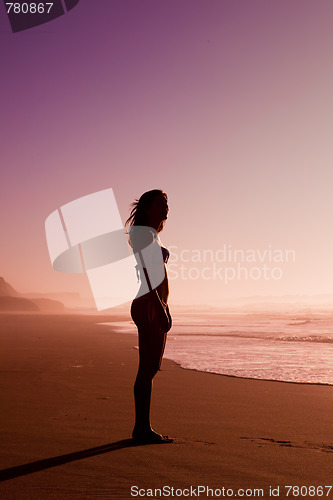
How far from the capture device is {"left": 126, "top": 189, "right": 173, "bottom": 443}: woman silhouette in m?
4.34

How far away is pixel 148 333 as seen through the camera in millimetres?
4406

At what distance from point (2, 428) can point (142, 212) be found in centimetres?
260

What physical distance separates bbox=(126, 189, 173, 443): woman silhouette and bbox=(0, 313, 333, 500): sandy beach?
0.92 ft

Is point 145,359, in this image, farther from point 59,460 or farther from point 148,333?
point 59,460

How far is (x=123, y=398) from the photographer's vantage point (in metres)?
6.40

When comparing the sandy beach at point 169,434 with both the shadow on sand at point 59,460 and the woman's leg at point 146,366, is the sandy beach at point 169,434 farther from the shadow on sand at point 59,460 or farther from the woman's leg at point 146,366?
the woman's leg at point 146,366

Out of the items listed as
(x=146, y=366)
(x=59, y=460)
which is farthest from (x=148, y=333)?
(x=59, y=460)

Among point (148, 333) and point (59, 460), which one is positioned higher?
point (148, 333)

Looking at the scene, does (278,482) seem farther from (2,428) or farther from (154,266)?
(2,428)

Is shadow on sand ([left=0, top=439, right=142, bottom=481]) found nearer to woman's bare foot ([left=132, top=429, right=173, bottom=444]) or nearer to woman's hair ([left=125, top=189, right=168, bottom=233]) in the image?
woman's bare foot ([left=132, top=429, right=173, bottom=444])

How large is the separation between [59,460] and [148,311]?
146cm

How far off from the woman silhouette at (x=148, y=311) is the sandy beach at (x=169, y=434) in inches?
11.0

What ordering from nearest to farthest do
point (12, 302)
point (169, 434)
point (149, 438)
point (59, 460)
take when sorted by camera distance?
point (59, 460)
point (149, 438)
point (169, 434)
point (12, 302)

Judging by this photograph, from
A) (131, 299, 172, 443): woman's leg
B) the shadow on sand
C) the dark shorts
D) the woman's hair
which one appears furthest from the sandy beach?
the woman's hair
